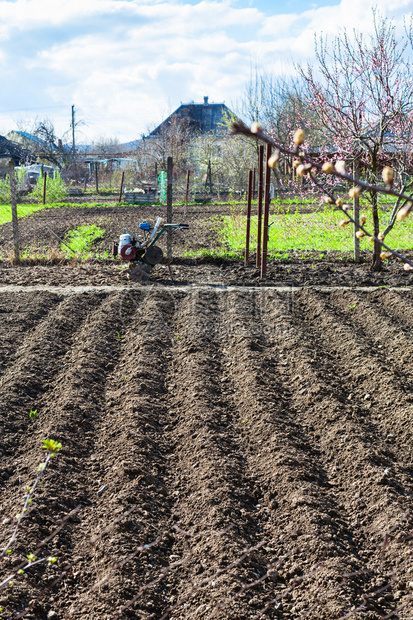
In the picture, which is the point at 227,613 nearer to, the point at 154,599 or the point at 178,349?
the point at 154,599

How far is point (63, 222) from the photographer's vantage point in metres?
16.5

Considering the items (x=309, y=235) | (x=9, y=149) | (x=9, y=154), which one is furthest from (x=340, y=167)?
(x=9, y=149)

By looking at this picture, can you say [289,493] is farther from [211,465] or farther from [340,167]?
[340,167]

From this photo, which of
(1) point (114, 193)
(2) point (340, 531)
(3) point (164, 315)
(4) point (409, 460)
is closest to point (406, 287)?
(3) point (164, 315)

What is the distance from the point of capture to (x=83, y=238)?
13.4m

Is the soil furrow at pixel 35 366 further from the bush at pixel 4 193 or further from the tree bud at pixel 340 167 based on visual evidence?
the bush at pixel 4 193

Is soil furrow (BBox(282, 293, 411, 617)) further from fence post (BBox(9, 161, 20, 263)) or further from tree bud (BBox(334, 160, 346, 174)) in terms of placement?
fence post (BBox(9, 161, 20, 263))

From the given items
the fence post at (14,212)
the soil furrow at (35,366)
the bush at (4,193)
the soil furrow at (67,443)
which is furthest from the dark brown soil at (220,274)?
the bush at (4,193)

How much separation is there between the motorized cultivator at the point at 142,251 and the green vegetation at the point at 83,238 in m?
2.93

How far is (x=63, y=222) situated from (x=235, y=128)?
53.3 feet

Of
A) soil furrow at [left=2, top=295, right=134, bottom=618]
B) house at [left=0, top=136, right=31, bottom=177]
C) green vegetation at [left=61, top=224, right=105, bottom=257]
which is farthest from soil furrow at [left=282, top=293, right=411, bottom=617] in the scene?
house at [left=0, top=136, right=31, bottom=177]

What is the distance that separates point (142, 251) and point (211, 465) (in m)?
4.99

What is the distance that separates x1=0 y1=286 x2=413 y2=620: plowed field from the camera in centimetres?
267

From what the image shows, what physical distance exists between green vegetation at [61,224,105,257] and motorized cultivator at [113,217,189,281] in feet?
9.61
